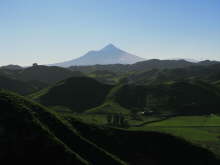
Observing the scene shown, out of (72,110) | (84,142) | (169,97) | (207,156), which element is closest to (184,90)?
(169,97)

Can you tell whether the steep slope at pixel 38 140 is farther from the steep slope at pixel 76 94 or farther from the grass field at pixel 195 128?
the steep slope at pixel 76 94

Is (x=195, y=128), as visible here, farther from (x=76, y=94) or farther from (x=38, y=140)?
(x=76, y=94)

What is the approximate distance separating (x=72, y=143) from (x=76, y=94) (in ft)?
408

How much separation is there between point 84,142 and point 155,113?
9383 centimetres

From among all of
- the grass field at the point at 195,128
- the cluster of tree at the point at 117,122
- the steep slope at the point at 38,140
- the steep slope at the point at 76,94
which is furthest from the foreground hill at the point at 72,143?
the steep slope at the point at 76,94

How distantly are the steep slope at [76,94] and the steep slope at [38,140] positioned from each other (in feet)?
333

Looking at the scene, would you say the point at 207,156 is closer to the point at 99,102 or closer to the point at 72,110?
the point at 72,110

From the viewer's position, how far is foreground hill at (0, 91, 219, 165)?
41.7 metres

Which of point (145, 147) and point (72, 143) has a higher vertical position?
point (72, 143)

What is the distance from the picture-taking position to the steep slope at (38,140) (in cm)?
4134

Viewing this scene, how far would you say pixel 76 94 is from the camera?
172125 mm

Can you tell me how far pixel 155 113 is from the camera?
458 feet

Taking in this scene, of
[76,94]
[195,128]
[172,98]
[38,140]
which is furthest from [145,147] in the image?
[76,94]

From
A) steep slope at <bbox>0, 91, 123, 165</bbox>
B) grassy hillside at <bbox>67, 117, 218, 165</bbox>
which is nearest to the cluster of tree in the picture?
grassy hillside at <bbox>67, 117, 218, 165</bbox>
